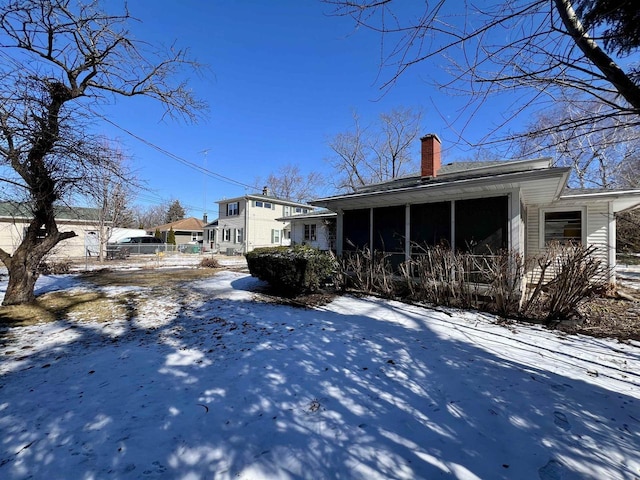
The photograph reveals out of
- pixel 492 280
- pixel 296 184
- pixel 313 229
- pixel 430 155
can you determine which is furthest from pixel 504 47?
pixel 296 184

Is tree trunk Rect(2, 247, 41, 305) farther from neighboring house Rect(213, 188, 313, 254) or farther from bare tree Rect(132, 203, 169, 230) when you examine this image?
bare tree Rect(132, 203, 169, 230)

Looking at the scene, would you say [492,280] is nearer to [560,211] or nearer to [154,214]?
[560,211]

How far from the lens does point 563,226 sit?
9.39 meters

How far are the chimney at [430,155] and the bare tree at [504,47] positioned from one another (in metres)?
6.89

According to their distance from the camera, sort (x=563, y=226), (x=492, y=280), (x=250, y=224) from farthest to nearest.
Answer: (x=250, y=224)
(x=563, y=226)
(x=492, y=280)

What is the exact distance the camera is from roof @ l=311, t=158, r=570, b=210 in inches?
230

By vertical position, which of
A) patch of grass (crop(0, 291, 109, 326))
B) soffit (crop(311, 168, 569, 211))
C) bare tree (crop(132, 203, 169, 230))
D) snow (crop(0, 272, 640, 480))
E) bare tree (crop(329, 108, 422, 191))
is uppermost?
bare tree (crop(329, 108, 422, 191))

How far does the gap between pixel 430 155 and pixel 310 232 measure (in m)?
11.4

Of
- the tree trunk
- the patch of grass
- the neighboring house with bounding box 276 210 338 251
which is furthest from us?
the neighboring house with bounding box 276 210 338 251

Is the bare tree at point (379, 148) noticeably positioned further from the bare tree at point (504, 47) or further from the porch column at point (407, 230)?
the bare tree at point (504, 47)

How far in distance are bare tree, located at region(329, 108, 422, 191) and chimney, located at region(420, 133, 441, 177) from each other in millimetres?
14364

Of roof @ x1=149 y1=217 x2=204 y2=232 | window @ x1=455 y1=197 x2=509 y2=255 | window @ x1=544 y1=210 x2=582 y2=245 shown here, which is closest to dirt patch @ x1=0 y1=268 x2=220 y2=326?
window @ x1=455 y1=197 x2=509 y2=255

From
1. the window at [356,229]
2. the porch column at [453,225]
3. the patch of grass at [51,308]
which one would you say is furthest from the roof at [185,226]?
the porch column at [453,225]

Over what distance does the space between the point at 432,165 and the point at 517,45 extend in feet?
23.8
